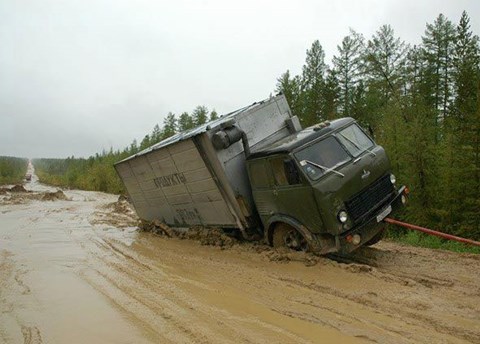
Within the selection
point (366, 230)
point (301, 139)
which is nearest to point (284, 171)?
point (301, 139)

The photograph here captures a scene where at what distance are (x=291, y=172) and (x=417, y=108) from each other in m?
12.6

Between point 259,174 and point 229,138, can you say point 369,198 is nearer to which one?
point 259,174

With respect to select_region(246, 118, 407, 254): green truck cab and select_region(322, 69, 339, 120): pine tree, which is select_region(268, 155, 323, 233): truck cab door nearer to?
select_region(246, 118, 407, 254): green truck cab

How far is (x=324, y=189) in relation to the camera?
6.42 metres

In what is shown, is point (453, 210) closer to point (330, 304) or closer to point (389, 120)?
point (389, 120)

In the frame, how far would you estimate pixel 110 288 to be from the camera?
5.75 meters

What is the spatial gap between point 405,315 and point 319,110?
27770 mm

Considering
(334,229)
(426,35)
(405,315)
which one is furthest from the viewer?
(426,35)

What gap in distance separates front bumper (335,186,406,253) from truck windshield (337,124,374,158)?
102 centimetres

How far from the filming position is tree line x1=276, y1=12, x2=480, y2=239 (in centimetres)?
1270

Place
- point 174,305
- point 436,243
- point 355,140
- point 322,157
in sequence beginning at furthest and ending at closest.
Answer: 1. point 436,243
2. point 355,140
3. point 322,157
4. point 174,305

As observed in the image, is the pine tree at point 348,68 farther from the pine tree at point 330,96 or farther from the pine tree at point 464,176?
the pine tree at point 464,176

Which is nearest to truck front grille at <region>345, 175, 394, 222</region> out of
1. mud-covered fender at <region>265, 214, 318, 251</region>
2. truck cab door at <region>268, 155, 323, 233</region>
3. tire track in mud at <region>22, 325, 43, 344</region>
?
truck cab door at <region>268, 155, 323, 233</region>

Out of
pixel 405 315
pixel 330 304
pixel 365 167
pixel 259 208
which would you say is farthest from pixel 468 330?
pixel 259 208
